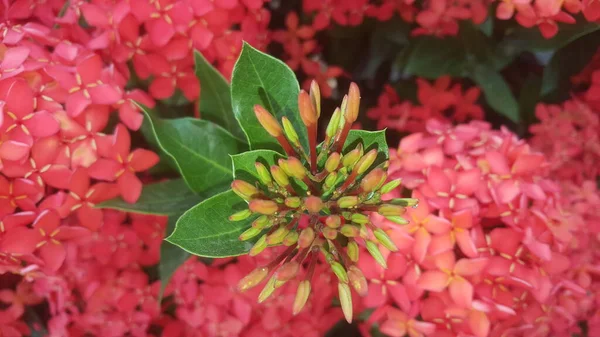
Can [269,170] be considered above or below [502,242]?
above

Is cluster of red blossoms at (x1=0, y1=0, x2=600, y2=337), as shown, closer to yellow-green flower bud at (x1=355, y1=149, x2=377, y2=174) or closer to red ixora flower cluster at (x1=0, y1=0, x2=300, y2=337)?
red ixora flower cluster at (x1=0, y1=0, x2=300, y2=337)

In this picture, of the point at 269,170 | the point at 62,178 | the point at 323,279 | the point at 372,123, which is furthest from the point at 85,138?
the point at 372,123

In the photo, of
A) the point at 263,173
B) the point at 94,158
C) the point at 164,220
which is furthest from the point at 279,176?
the point at 164,220

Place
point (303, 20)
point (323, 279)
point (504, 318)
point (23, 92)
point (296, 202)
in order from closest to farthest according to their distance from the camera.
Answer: point (296, 202) → point (23, 92) → point (504, 318) → point (323, 279) → point (303, 20)

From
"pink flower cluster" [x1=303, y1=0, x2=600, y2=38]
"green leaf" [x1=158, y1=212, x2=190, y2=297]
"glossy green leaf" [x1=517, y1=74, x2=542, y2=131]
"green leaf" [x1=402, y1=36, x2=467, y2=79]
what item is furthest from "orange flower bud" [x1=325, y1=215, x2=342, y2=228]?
"glossy green leaf" [x1=517, y1=74, x2=542, y2=131]

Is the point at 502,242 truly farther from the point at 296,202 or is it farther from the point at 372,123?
the point at 372,123
